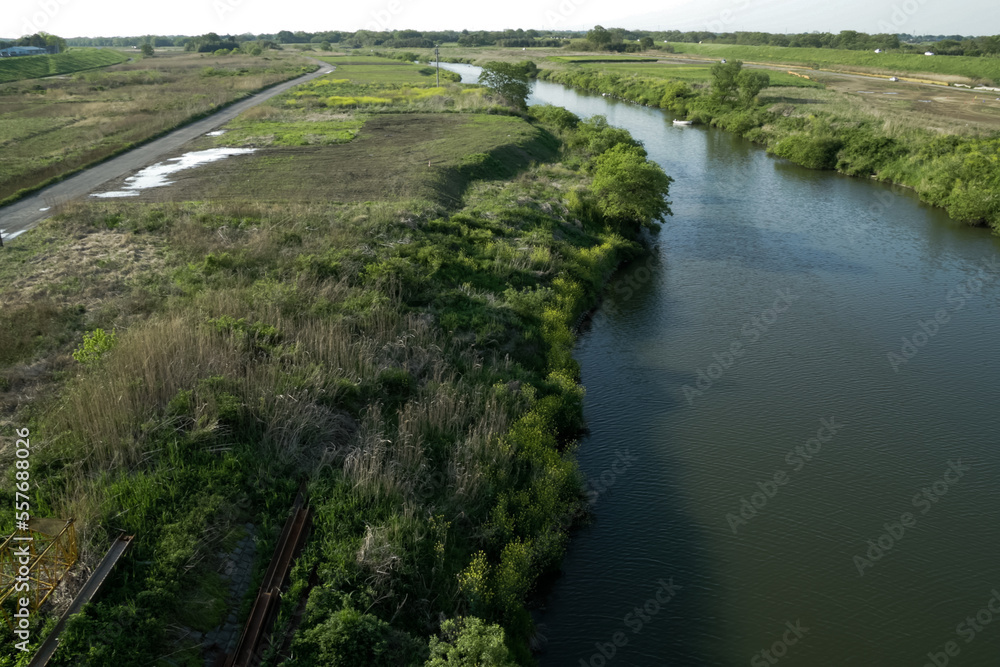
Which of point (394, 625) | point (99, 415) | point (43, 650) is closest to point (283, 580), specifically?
point (394, 625)

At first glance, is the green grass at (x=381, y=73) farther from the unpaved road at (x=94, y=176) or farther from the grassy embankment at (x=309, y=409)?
the grassy embankment at (x=309, y=409)

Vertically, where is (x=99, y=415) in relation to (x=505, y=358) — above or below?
above

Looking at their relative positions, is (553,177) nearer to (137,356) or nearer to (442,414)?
(442,414)

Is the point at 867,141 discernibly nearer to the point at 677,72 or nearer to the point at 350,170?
the point at 350,170

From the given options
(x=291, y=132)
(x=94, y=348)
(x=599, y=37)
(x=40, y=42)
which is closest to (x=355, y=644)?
(x=94, y=348)

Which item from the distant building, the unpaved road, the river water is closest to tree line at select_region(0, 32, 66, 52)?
the distant building

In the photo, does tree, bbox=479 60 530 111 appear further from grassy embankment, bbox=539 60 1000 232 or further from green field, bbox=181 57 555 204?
grassy embankment, bbox=539 60 1000 232
